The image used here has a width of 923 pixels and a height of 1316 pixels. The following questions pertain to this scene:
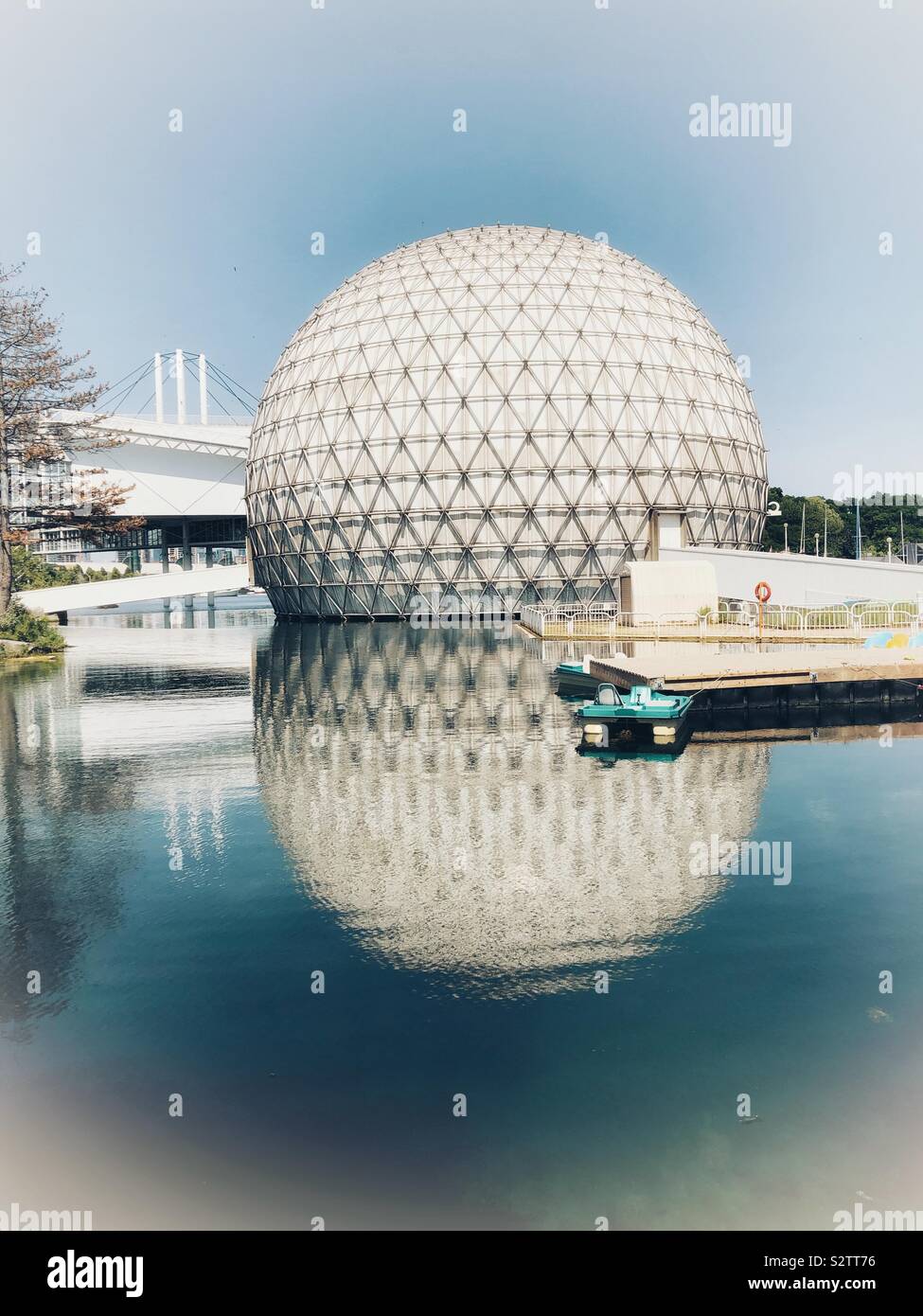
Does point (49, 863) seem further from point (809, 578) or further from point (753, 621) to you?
point (809, 578)

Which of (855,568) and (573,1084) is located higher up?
(855,568)

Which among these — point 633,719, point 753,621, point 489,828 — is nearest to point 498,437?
point 753,621

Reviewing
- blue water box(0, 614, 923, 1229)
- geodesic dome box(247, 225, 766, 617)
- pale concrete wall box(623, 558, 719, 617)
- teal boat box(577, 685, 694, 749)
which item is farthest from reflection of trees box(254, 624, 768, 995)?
geodesic dome box(247, 225, 766, 617)

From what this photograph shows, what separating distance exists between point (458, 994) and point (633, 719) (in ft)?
40.3

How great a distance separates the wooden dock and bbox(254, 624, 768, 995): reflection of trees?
10.6ft

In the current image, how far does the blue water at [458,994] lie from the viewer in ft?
18.0

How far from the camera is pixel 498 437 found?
177 ft

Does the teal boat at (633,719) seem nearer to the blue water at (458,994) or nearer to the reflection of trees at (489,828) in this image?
the reflection of trees at (489,828)

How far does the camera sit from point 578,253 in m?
61.7

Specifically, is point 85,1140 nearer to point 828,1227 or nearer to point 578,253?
point 828,1227

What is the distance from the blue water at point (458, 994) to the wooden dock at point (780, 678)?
5830mm

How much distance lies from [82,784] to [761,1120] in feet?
44.5

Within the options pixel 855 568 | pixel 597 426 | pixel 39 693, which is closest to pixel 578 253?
pixel 597 426
